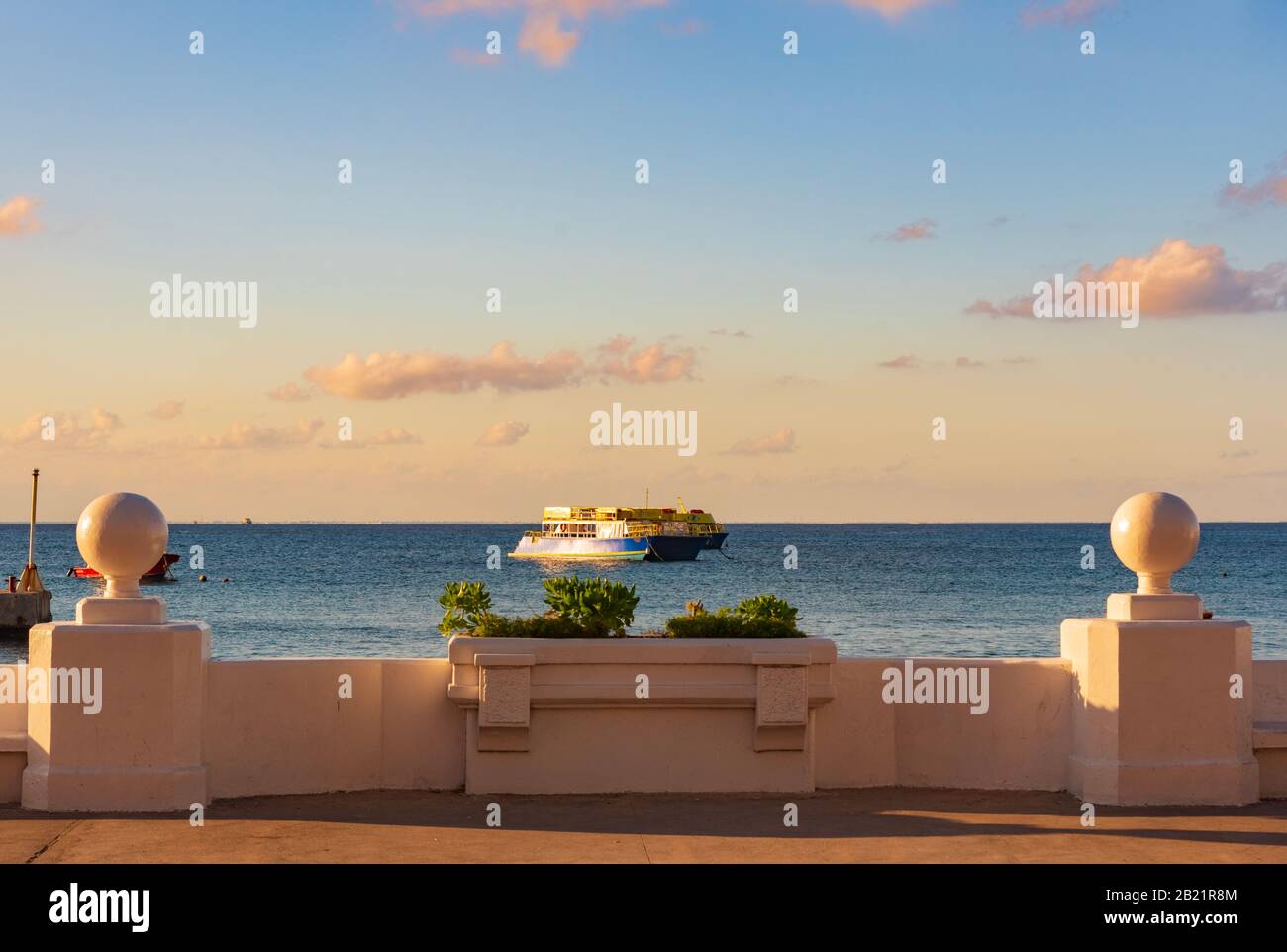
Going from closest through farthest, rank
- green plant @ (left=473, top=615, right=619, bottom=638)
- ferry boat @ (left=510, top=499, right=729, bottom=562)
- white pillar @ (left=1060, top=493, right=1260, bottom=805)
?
1. white pillar @ (left=1060, top=493, right=1260, bottom=805)
2. green plant @ (left=473, top=615, right=619, bottom=638)
3. ferry boat @ (left=510, top=499, right=729, bottom=562)

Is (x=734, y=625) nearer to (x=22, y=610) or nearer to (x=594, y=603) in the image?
(x=594, y=603)

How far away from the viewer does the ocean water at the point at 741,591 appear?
194ft

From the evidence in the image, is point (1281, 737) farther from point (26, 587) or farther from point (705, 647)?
point (26, 587)

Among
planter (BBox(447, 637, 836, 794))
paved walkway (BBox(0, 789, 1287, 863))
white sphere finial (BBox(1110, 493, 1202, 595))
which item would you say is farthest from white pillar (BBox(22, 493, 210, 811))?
white sphere finial (BBox(1110, 493, 1202, 595))

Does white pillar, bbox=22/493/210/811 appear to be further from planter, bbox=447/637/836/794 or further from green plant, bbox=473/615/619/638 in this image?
green plant, bbox=473/615/619/638

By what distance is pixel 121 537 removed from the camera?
9094 millimetres

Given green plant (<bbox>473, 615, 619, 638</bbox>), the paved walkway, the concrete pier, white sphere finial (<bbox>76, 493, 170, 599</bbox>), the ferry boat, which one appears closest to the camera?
the paved walkway

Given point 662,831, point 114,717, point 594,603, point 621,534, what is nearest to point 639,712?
point 594,603

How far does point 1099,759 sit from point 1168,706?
0.55m

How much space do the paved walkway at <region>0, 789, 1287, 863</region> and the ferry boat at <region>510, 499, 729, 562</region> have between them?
107386 mm

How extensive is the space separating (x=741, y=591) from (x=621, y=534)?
81.4 feet

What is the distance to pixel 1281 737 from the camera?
31.3ft

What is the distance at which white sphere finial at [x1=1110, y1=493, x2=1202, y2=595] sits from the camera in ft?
31.3

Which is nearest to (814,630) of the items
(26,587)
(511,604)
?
(511,604)
